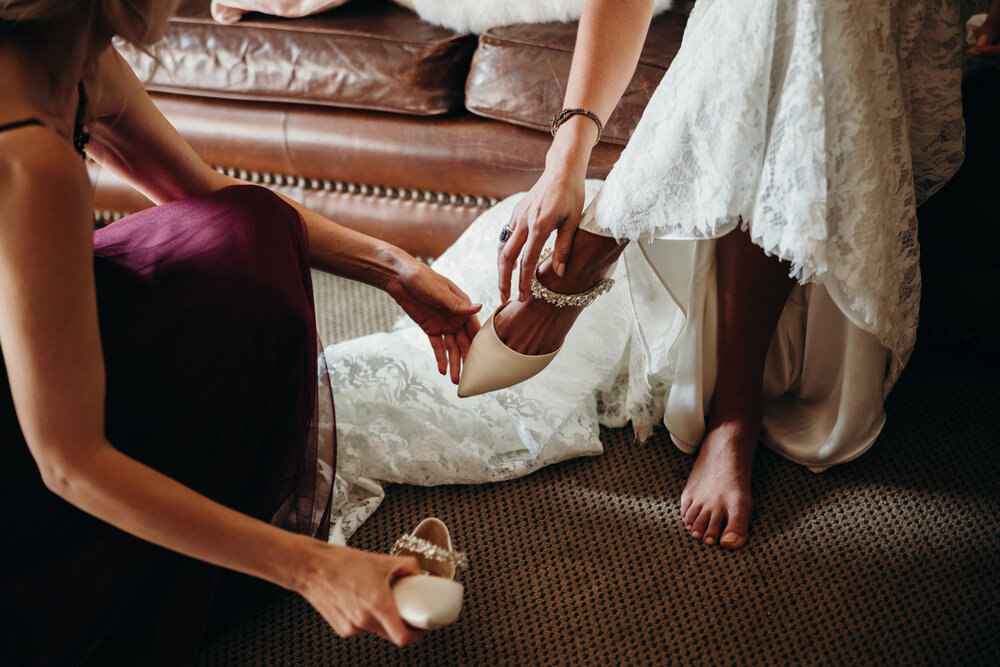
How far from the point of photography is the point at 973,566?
798 mm

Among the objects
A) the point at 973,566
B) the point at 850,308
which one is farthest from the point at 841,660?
the point at 850,308

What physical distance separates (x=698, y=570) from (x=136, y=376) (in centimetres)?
62

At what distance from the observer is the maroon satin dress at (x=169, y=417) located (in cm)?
61

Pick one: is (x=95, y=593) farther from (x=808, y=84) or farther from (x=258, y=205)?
(x=808, y=84)

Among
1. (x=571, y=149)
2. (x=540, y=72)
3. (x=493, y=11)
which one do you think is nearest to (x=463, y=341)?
(x=571, y=149)

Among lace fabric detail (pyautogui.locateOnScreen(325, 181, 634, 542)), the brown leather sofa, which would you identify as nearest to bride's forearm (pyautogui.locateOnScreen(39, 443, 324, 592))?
lace fabric detail (pyautogui.locateOnScreen(325, 181, 634, 542))

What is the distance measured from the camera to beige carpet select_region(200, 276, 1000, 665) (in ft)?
2.43

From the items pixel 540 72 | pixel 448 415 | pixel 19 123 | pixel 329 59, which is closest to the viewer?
pixel 19 123

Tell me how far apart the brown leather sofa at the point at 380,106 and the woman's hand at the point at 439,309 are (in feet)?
1.35

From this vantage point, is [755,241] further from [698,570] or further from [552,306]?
[698,570]

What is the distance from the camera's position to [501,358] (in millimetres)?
849

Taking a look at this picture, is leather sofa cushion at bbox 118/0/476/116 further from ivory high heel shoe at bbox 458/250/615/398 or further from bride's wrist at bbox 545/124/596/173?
ivory high heel shoe at bbox 458/250/615/398

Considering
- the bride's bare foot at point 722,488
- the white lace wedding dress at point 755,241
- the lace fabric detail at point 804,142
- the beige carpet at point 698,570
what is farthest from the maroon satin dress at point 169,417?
the bride's bare foot at point 722,488

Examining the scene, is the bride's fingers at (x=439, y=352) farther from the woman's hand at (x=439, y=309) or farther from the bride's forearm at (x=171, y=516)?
the bride's forearm at (x=171, y=516)
